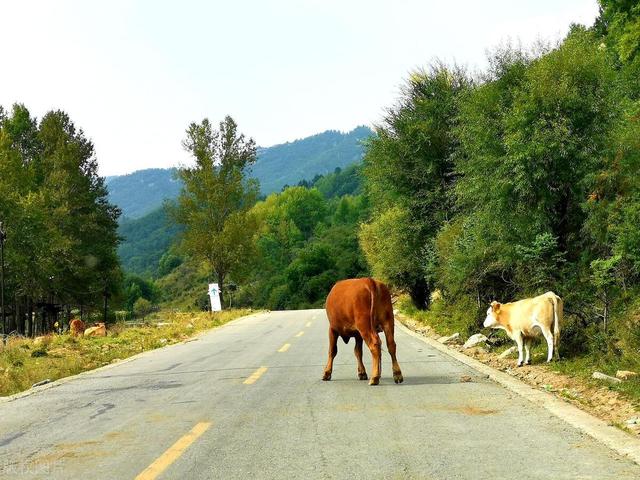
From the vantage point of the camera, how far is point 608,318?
38.9 feet

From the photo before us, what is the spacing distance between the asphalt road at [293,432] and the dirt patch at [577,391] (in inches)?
28.2

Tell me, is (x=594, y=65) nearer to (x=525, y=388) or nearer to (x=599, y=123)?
(x=599, y=123)

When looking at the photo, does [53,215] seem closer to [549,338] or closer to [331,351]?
[331,351]

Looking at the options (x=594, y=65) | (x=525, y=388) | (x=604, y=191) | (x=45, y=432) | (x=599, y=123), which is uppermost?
(x=594, y=65)

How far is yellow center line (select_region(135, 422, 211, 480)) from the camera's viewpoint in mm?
5191

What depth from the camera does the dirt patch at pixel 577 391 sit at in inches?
291

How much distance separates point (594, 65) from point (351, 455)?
41.2ft

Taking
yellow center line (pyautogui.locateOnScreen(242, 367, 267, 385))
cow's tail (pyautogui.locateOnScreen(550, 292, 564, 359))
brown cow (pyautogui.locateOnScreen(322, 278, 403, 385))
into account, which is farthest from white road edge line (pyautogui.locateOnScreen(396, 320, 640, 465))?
yellow center line (pyautogui.locateOnScreen(242, 367, 267, 385))

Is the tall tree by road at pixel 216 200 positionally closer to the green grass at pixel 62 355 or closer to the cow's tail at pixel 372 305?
the green grass at pixel 62 355

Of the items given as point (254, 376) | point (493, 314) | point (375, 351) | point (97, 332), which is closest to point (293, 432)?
point (375, 351)

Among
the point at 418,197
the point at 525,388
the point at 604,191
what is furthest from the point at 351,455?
the point at 418,197

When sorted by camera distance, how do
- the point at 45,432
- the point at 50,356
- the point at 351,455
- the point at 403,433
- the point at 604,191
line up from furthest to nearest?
the point at 50,356 → the point at 604,191 → the point at 45,432 → the point at 403,433 → the point at 351,455

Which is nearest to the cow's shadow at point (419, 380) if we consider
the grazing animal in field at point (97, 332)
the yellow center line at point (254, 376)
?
the yellow center line at point (254, 376)

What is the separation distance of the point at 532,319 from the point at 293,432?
6391 mm
